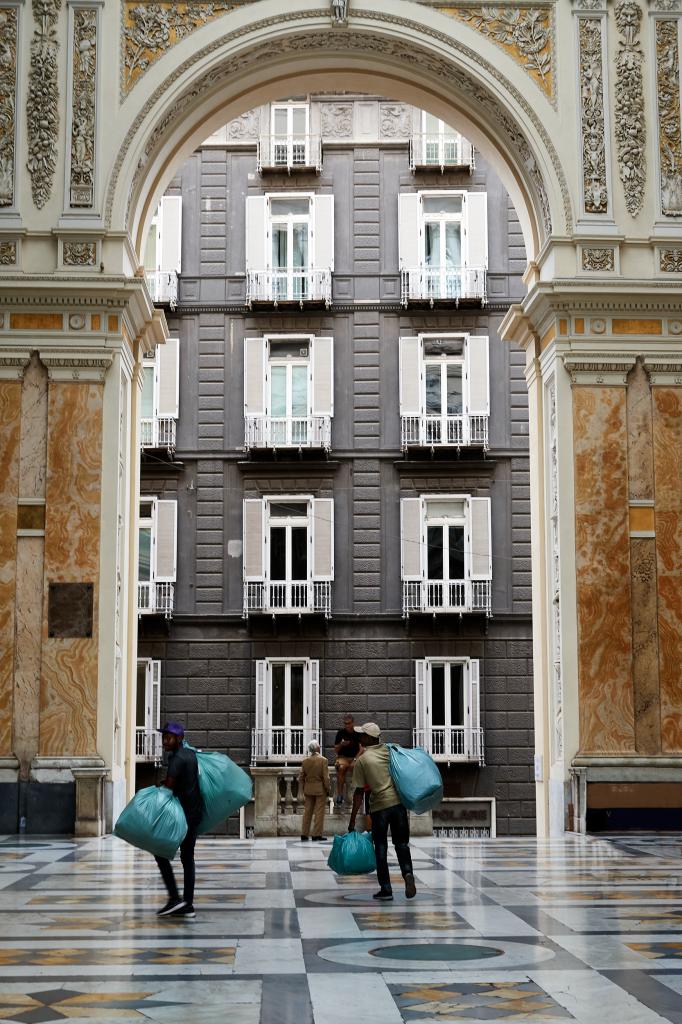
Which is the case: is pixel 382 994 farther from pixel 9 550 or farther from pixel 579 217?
pixel 579 217

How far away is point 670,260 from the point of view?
19500 mm

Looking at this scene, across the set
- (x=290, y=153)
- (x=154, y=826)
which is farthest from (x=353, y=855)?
(x=290, y=153)

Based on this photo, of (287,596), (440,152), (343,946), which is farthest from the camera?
(440,152)

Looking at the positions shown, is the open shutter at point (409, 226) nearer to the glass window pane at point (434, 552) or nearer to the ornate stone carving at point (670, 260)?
the glass window pane at point (434, 552)

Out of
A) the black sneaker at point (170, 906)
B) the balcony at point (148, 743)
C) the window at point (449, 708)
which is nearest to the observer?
the black sneaker at point (170, 906)

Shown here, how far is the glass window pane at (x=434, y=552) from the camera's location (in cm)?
2962

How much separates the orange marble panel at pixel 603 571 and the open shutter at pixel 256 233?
13.2 metres

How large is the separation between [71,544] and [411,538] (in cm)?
1215

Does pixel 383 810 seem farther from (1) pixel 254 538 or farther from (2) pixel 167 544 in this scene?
(2) pixel 167 544

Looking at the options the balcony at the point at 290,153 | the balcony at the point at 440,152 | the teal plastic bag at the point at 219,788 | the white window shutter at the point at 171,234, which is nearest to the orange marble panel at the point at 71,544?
the teal plastic bag at the point at 219,788

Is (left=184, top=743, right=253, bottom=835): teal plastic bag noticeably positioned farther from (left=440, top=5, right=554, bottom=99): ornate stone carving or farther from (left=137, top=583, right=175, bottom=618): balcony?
(left=137, top=583, right=175, bottom=618): balcony

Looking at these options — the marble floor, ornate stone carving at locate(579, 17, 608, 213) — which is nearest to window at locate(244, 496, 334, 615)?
ornate stone carving at locate(579, 17, 608, 213)

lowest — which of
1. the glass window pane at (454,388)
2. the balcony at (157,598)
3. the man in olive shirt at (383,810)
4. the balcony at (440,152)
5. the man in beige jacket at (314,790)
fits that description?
the man in beige jacket at (314,790)

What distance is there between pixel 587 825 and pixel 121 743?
20.6 ft
